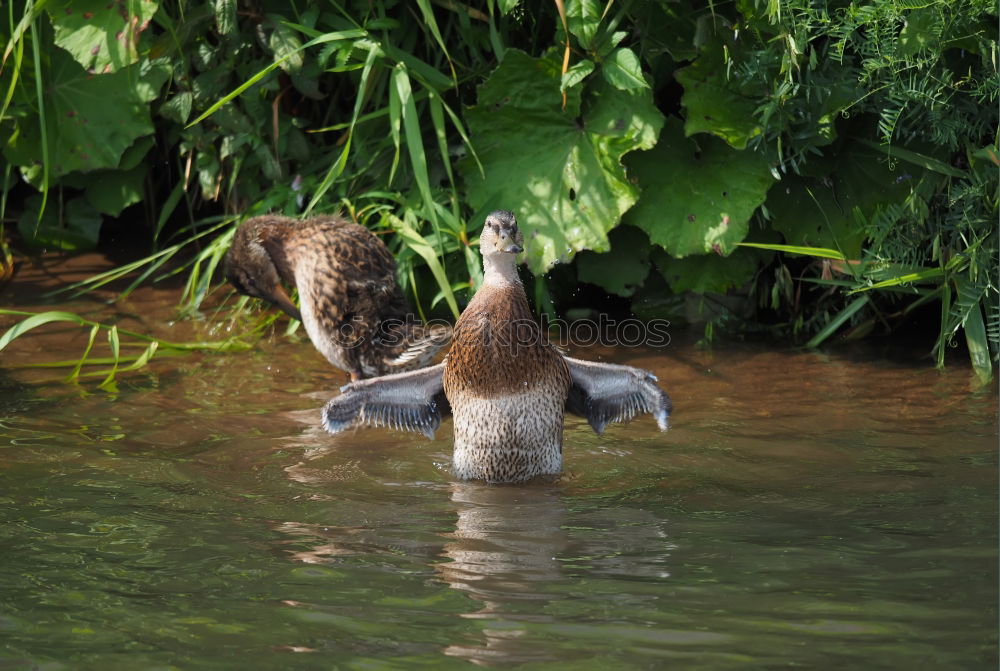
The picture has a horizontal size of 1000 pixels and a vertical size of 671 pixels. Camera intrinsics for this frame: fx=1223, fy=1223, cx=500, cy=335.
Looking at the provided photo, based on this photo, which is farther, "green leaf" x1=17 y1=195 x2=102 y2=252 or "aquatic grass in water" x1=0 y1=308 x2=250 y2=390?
"green leaf" x1=17 y1=195 x2=102 y2=252

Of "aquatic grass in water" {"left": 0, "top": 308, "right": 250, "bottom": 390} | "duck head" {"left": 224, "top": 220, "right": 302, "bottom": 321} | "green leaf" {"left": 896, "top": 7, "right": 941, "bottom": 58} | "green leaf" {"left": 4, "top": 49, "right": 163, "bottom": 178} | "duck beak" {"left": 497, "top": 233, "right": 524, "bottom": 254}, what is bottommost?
"aquatic grass in water" {"left": 0, "top": 308, "right": 250, "bottom": 390}

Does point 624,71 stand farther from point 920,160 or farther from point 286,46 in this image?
point 286,46

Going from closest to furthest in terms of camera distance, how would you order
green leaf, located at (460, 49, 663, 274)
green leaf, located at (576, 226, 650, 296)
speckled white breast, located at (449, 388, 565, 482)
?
speckled white breast, located at (449, 388, 565, 482) < green leaf, located at (460, 49, 663, 274) < green leaf, located at (576, 226, 650, 296)

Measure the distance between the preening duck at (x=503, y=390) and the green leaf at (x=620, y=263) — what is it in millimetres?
1293

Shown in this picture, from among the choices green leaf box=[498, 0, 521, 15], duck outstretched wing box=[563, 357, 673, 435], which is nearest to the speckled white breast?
duck outstretched wing box=[563, 357, 673, 435]

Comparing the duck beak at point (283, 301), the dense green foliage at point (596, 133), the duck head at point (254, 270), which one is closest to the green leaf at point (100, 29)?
the dense green foliage at point (596, 133)

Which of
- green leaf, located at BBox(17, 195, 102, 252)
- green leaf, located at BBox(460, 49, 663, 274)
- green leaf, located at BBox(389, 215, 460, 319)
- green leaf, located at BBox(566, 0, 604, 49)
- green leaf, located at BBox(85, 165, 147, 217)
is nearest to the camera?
green leaf, located at BBox(566, 0, 604, 49)

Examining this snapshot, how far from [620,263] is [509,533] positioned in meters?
2.44

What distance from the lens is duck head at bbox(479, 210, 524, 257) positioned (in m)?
4.63

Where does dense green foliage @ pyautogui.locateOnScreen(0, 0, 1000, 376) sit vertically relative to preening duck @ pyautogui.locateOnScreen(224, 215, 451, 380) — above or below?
above

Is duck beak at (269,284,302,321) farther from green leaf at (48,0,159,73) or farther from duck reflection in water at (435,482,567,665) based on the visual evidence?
duck reflection in water at (435,482,567,665)

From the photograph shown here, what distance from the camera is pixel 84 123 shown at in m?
6.47

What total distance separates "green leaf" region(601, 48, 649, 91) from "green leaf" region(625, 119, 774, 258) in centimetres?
47

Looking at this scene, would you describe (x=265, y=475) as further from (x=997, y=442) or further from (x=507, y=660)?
(x=997, y=442)
